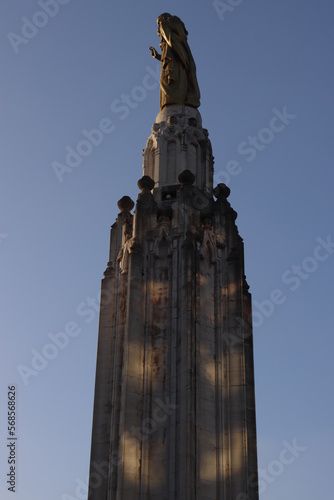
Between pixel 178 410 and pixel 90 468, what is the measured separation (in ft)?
13.6

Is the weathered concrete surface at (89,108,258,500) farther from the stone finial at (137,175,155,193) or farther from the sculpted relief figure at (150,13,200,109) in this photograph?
the sculpted relief figure at (150,13,200,109)

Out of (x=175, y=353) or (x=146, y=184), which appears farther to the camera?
(x=146, y=184)

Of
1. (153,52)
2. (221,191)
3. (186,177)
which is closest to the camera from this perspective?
(186,177)

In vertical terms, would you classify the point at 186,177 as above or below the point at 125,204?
above

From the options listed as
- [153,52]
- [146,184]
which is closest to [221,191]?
[146,184]

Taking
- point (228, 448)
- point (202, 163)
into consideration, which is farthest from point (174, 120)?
point (228, 448)

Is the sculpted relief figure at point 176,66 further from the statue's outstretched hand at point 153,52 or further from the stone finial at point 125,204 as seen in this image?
Result: the stone finial at point 125,204

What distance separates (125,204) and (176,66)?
9.02 metres

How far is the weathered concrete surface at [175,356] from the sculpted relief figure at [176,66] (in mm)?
6003

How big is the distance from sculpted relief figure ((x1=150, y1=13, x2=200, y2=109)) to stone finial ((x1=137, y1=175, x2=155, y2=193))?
6212 mm

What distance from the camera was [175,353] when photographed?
3334 cm

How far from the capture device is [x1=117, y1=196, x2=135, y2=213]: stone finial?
38875 mm

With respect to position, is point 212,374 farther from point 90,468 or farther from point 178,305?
point 90,468

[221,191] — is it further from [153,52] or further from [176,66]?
[153,52]
